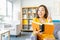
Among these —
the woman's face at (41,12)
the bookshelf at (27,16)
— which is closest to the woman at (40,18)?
the woman's face at (41,12)

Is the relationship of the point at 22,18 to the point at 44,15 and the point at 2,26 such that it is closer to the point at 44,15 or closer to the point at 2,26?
the point at 2,26

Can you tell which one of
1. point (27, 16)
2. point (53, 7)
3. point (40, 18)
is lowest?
point (40, 18)

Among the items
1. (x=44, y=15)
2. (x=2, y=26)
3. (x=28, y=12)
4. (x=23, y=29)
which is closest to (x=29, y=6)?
(x=28, y=12)

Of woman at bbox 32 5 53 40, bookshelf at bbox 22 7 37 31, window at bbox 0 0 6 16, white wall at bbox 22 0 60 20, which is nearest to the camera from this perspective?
woman at bbox 32 5 53 40

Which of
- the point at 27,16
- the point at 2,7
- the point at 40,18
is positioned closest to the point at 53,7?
the point at 27,16

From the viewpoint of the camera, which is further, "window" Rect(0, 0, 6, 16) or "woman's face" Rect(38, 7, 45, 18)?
"window" Rect(0, 0, 6, 16)

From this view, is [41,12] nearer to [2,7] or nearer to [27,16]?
[27,16]

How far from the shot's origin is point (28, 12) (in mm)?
7426

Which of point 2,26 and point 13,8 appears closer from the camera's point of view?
point 2,26

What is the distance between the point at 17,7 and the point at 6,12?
0.82 metres

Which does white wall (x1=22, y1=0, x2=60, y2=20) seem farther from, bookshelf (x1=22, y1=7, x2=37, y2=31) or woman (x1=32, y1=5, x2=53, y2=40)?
woman (x1=32, y1=5, x2=53, y2=40)

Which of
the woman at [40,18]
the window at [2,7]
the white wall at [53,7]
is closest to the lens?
the woman at [40,18]

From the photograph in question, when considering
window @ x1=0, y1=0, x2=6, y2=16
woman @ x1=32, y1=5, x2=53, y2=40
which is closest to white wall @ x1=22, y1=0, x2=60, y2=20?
window @ x1=0, y1=0, x2=6, y2=16

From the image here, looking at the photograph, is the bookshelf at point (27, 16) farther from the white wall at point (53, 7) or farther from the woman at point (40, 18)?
the woman at point (40, 18)
